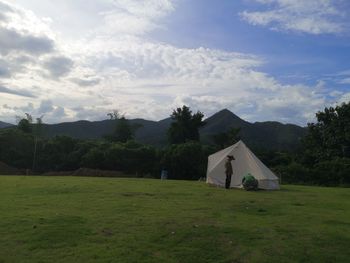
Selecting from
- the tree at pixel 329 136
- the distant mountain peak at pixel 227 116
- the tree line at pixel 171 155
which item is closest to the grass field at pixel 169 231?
the tree line at pixel 171 155

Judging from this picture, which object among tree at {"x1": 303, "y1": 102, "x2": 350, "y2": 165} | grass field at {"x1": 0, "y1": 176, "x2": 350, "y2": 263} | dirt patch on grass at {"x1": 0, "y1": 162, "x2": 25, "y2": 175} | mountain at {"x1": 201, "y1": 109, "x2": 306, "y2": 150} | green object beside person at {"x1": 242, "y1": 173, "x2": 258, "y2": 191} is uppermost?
mountain at {"x1": 201, "y1": 109, "x2": 306, "y2": 150}

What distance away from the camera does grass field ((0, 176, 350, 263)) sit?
8.38m

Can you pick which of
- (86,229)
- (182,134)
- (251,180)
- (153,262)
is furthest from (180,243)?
(182,134)

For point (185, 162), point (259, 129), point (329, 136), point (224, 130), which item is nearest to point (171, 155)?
point (185, 162)

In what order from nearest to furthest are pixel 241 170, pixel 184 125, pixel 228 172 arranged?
pixel 228 172
pixel 241 170
pixel 184 125

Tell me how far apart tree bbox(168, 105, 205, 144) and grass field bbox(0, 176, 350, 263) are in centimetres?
4913

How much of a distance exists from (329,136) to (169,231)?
47930 mm

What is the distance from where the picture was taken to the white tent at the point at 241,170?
23.0 m

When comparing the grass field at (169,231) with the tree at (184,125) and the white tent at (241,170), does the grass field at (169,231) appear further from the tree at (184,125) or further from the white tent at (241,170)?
the tree at (184,125)

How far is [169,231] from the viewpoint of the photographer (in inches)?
395

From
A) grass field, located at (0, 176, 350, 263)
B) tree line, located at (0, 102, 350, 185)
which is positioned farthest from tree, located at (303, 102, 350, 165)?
grass field, located at (0, 176, 350, 263)

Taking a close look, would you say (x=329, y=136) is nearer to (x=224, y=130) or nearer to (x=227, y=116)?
(x=224, y=130)

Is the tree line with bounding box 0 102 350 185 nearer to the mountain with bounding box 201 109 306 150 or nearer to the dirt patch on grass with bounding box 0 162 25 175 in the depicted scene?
the dirt patch on grass with bounding box 0 162 25 175

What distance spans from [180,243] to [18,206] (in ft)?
21.6
